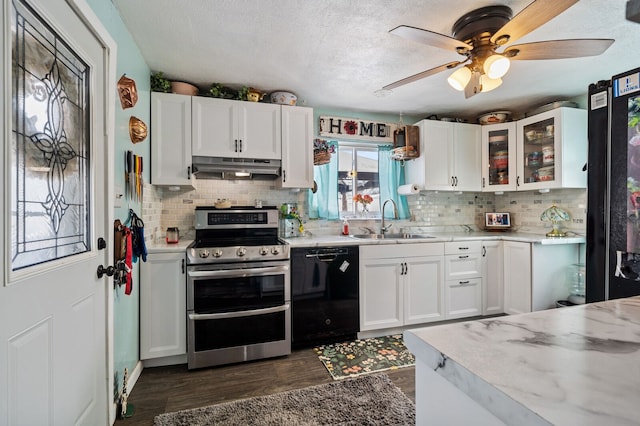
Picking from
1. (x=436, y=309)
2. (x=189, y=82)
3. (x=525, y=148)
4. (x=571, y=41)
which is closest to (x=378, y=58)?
(x=571, y=41)

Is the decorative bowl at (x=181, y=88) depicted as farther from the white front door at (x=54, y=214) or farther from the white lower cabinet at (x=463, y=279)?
the white lower cabinet at (x=463, y=279)

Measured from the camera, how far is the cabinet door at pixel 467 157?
11.5 feet

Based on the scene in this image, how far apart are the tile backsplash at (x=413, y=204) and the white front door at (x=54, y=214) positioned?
1.04 metres

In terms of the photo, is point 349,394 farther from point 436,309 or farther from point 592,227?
point 592,227

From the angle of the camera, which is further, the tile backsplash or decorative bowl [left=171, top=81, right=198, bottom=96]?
the tile backsplash

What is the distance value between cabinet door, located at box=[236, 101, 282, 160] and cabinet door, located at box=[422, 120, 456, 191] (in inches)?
66.0

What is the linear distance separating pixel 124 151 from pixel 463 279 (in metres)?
3.13

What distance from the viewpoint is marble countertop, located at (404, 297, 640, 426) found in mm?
404

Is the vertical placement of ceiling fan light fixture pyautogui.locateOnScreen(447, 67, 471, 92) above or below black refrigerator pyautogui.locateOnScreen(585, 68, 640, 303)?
above

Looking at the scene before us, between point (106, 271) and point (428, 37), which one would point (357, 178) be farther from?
point (106, 271)

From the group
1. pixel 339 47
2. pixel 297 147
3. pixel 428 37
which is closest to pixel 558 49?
pixel 428 37

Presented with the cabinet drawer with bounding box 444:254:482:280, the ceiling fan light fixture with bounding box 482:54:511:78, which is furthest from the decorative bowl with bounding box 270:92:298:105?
the cabinet drawer with bounding box 444:254:482:280

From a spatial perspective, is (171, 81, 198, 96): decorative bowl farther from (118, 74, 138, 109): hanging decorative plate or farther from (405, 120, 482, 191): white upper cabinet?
(405, 120, 482, 191): white upper cabinet

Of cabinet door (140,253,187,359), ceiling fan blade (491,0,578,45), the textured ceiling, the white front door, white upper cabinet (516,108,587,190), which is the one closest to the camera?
the white front door
